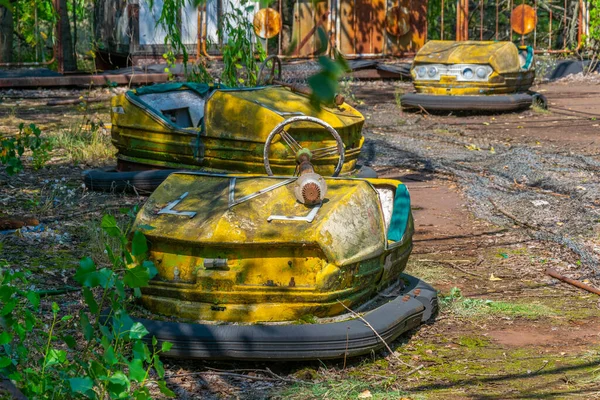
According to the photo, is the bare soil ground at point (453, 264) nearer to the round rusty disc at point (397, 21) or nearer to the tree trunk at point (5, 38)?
the tree trunk at point (5, 38)

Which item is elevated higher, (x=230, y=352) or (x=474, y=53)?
(x=474, y=53)

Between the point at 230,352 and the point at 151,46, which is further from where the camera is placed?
the point at 151,46

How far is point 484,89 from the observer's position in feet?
32.1

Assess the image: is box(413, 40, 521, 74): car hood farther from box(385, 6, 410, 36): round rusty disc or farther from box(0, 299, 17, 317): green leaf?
box(0, 299, 17, 317): green leaf

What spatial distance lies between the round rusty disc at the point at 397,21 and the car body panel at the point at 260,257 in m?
11.5

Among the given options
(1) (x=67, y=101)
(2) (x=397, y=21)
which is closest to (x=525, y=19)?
(2) (x=397, y=21)

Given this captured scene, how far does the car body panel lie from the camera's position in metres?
3.23

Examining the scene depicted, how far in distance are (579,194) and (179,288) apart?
11.8ft

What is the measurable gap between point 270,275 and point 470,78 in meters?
7.06

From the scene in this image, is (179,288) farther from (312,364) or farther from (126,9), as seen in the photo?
(126,9)

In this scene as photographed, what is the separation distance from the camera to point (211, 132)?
19.0 feet

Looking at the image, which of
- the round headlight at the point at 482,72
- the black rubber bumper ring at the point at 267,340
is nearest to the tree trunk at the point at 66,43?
the round headlight at the point at 482,72

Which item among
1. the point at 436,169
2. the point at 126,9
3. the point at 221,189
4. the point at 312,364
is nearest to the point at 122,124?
the point at 436,169

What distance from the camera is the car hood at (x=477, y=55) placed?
9781 mm
